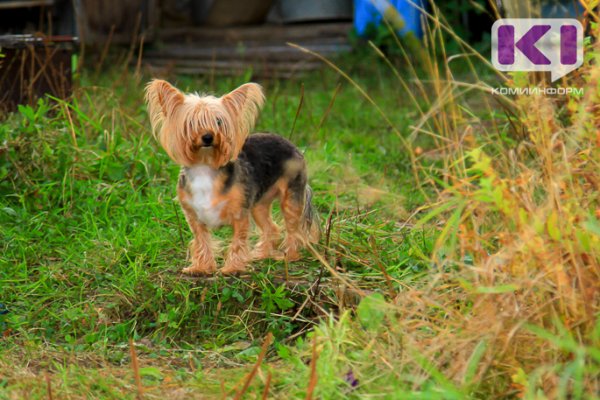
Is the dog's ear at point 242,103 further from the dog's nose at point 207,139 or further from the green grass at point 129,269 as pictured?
the green grass at point 129,269

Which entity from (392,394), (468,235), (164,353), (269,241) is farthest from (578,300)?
(269,241)

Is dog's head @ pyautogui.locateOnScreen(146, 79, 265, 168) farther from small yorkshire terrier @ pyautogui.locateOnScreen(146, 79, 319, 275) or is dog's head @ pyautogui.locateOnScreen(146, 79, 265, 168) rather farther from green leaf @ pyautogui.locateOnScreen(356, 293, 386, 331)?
green leaf @ pyautogui.locateOnScreen(356, 293, 386, 331)

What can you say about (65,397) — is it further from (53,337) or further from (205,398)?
(53,337)

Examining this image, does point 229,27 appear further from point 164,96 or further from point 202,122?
point 202,122

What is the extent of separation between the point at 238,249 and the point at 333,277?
0.51m

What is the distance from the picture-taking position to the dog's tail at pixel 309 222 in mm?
5109

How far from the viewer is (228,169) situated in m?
4.68

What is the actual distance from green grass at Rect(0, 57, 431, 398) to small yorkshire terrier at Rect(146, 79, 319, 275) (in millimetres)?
167

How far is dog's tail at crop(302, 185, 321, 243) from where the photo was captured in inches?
201

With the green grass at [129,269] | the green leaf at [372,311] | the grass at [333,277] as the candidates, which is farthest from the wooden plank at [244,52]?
the green leaf at [372,311]

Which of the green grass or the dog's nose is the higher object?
the dog's nose

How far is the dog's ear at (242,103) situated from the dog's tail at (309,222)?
65cm

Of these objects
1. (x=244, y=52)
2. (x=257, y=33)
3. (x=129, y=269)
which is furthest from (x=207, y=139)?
(x=257, y=33)

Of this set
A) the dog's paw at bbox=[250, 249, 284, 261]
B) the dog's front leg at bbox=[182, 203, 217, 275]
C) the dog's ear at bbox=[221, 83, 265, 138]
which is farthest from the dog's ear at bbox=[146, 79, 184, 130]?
the dog's paw at bbox=[250, 249, 284, 261]
